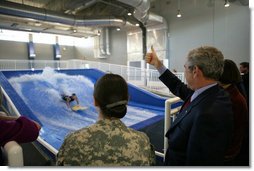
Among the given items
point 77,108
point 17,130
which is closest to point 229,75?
point 17,130

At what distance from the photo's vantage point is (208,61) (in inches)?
21.9

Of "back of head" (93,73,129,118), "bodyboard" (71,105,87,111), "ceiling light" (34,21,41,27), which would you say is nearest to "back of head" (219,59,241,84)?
"back of head" (93,73,129,118)

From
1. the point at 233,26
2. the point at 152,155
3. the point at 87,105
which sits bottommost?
the point at 87,105

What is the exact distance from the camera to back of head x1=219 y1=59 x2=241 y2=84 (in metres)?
0.70

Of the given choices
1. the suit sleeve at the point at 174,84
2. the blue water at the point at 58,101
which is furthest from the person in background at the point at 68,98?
the suit sleeve at the point at 174,84

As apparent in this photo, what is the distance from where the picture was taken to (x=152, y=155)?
542 mm

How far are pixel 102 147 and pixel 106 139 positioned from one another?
0.07ft

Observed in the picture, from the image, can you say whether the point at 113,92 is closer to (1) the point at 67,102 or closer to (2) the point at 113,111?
(2) the point at 113,111

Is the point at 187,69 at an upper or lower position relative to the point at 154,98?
upper

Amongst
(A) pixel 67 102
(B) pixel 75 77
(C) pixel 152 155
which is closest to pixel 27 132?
(C) pixel 152 155

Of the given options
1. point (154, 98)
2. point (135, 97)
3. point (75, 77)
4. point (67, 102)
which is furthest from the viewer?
point (75, 77)

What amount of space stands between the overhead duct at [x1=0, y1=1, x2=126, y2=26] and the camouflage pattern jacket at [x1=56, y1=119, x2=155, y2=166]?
2.32m

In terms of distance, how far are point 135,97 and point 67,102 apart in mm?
1138

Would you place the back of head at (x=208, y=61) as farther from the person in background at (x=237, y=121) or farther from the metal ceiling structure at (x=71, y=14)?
the metal ceiling structure at (x=71, y=14)
